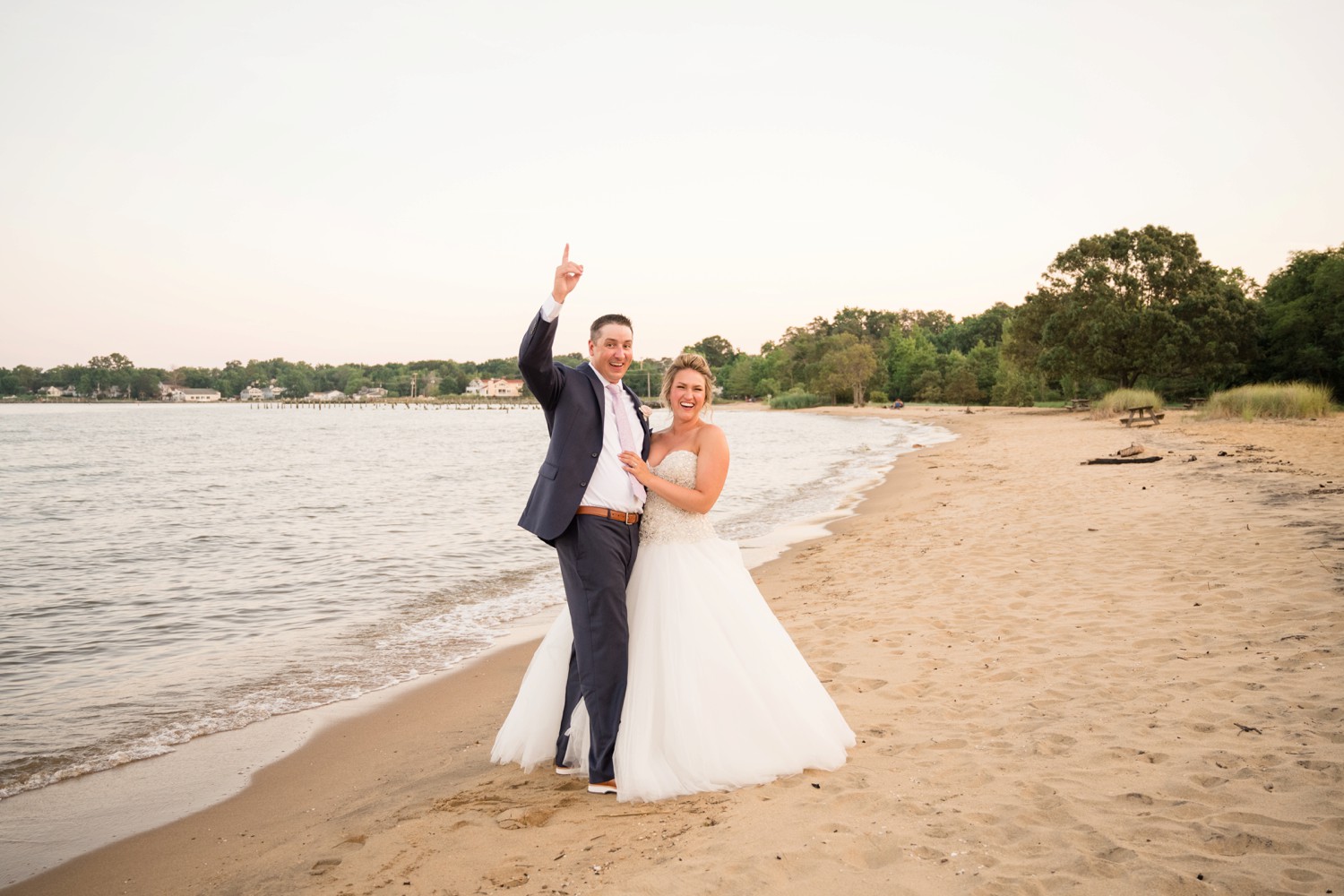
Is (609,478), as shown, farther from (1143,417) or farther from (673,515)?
(1143,417)

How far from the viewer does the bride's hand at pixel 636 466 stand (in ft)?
13.6

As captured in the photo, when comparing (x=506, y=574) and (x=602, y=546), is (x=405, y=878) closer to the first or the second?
(x=602, y=546)

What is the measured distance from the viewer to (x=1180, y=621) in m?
6.23

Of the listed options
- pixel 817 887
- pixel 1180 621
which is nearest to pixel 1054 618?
pixel 1180 621

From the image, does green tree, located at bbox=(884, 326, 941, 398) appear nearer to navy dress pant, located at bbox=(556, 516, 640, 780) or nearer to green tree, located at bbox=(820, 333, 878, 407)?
green tree, located at bbox=(820, 333, 878, 407)

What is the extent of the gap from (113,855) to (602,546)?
3.27 meters

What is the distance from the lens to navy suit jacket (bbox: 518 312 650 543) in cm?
399

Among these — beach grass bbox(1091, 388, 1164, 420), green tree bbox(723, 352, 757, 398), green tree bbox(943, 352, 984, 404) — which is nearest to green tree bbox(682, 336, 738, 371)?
green tree bbox(723, 352, 757, 398)

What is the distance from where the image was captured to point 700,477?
171 inches

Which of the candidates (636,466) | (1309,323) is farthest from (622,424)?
(1309,323)

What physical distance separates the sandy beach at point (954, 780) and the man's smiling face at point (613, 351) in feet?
7.45

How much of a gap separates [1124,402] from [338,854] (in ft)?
127

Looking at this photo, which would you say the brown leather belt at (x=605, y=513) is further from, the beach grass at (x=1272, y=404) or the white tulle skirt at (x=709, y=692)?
the beach grass at (x=1272, y=404)

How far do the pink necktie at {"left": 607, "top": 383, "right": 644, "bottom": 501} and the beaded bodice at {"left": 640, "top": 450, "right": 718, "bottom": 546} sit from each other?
0.13 m
